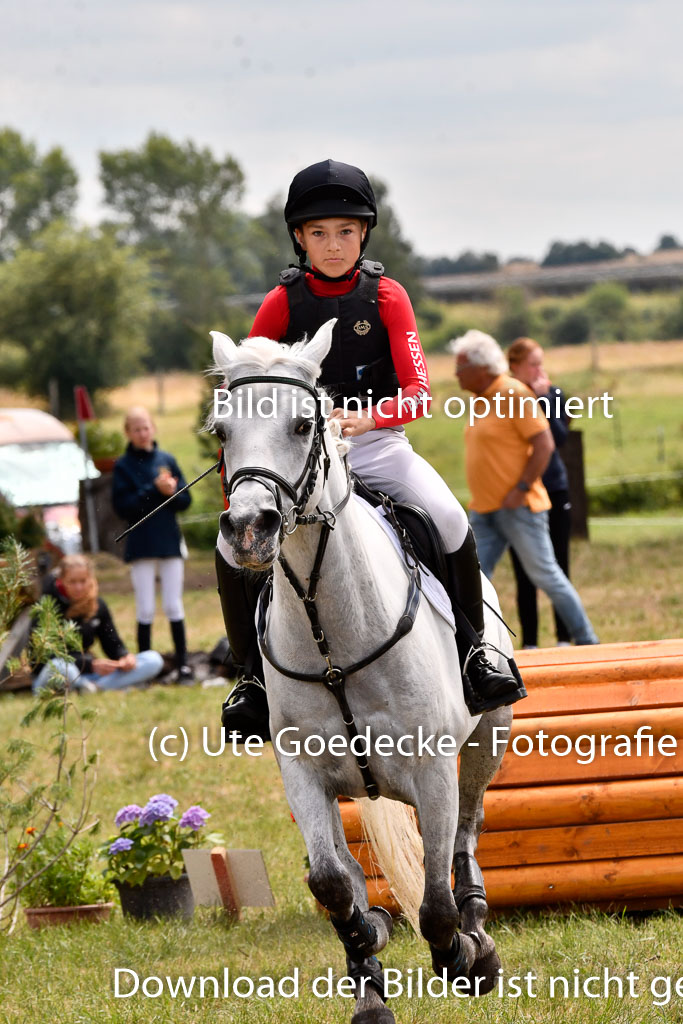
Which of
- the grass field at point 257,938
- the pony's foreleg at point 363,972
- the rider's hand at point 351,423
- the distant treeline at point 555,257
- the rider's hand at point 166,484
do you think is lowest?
the grass field at point 257,938

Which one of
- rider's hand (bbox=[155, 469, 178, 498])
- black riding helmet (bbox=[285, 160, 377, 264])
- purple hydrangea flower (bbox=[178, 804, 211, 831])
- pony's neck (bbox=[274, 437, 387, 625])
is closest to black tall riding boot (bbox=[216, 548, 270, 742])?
pony's neck (bbox=[274, 437, 387, 625])

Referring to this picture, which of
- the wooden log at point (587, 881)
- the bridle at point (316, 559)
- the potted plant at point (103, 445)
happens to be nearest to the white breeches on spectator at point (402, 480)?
the bridle at point (316, 559)

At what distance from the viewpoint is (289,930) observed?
608 centimetres

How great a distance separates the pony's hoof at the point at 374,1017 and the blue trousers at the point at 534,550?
6.04 m

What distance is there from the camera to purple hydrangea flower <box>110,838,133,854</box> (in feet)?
21.5

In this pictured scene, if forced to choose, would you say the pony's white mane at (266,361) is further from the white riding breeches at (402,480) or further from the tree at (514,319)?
the tree at (514,319)

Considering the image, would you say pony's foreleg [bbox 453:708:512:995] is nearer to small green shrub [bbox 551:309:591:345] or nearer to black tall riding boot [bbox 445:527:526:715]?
black tall riding boot [bbox 445:527:526:715]

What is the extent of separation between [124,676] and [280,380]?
8.50 m

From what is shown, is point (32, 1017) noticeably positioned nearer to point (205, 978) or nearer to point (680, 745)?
point (205, 978)

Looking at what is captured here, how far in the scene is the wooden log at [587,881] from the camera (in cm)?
580

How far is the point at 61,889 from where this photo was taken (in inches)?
263

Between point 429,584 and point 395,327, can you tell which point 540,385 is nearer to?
point 395,327

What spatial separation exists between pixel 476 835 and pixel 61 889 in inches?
101

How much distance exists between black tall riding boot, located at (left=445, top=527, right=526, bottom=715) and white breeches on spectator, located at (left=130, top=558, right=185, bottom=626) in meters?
7.29
